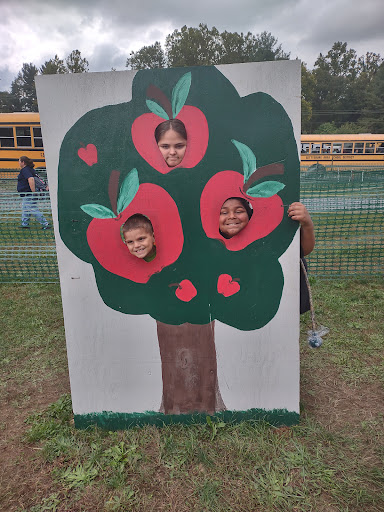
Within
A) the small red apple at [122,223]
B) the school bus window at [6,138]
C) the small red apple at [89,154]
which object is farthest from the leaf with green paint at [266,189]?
the school bus window at [6,138]

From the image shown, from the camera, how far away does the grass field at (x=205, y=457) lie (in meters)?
1.90

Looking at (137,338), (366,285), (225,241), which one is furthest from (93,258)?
(366,285)

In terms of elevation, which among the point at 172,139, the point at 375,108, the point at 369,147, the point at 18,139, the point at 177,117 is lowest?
the point at 172,139

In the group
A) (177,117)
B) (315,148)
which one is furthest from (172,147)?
(315,148)

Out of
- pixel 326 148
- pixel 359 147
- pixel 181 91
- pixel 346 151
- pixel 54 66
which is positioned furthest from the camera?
pixel 54 66

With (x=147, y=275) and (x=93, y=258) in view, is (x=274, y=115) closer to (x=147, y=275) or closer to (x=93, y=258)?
(x=147, y=275)

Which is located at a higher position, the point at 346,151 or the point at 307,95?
the point at 307,95

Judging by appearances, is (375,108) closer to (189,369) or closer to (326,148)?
(326,148)

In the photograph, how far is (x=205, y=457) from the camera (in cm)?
212

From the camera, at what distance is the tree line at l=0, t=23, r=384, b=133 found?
1873 inches

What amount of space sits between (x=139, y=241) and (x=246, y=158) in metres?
0.74

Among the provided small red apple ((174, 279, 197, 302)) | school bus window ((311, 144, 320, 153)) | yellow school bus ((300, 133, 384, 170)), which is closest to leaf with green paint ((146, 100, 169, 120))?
small red apple ((174, 279, 197, 302))

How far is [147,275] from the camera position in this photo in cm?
222

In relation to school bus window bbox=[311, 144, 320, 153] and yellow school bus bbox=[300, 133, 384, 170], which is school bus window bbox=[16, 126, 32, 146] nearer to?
yellow school bus bbox=[300, 133, 384, 170]
